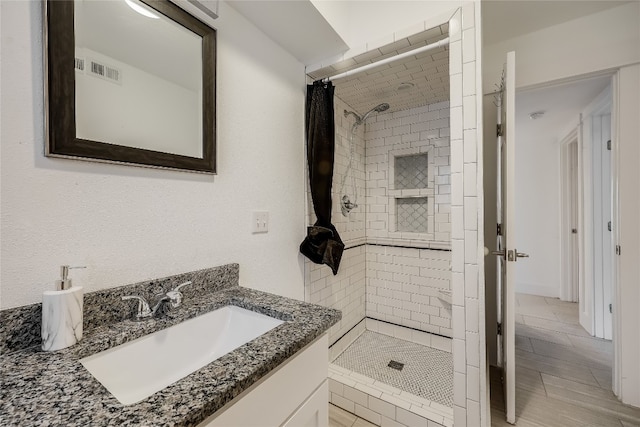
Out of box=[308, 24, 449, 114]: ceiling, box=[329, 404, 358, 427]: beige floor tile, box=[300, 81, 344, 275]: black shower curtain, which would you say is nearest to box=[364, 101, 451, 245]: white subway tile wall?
box=[308, 24, 449, 114]: ceiling

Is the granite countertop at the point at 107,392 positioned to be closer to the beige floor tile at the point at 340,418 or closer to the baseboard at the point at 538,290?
the beige floor tile at the point at 340,418

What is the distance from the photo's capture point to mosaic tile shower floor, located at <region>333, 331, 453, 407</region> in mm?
1774

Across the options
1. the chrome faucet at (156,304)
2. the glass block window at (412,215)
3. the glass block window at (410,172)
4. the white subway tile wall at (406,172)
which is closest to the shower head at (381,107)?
the white subway tile wall at (406,172)

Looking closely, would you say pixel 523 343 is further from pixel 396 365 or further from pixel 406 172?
pixel 406 172

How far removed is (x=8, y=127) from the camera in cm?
69

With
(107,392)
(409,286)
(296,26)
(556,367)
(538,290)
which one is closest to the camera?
(107,392)

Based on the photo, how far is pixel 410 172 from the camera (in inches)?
104

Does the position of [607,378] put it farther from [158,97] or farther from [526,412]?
[158,97]

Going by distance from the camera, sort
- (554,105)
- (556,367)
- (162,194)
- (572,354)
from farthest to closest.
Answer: (554,105) → (572,354) → (556,367) → (162,194)

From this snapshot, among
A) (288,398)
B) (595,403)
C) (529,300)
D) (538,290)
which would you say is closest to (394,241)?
(595,403)

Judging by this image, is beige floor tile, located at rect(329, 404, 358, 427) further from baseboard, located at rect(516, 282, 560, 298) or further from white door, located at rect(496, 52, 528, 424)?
baseboard, located at rect(516, 282, 560, 298)

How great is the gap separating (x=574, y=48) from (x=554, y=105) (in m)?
1.23

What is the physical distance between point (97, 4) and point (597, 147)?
371 centimetres

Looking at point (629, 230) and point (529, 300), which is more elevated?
point (629, 230)
